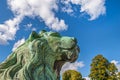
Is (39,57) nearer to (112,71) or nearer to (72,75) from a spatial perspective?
(112,71)

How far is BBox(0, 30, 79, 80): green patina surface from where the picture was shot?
441 centimetres

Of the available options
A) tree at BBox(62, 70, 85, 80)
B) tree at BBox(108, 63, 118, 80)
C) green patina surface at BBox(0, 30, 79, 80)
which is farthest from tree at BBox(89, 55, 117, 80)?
green patina surface at BBox(0, 30, 79, 80)

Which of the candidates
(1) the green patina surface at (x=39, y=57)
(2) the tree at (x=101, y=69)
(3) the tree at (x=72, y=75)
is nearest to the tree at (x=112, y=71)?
(2) the tree at (x=101, y=69)

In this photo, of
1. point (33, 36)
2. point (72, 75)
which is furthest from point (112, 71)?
point (33, 36)

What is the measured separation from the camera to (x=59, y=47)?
461cm

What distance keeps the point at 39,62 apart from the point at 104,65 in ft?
150

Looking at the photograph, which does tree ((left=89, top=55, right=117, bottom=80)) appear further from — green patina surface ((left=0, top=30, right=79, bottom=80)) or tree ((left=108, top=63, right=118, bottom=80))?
green patina surface ((left=0, top=30, right=79, bottom=80))

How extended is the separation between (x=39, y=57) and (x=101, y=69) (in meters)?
45.5

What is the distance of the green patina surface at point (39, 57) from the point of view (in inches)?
173

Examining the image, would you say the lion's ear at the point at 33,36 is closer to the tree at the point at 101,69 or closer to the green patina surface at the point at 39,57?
the green patina surface at the point at 39,57

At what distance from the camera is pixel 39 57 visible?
4.51 m

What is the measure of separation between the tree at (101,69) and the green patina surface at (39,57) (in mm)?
44926

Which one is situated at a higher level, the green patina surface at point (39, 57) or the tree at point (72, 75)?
the tree at point (72, 75)

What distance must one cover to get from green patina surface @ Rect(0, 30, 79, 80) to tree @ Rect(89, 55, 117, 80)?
4493cm
